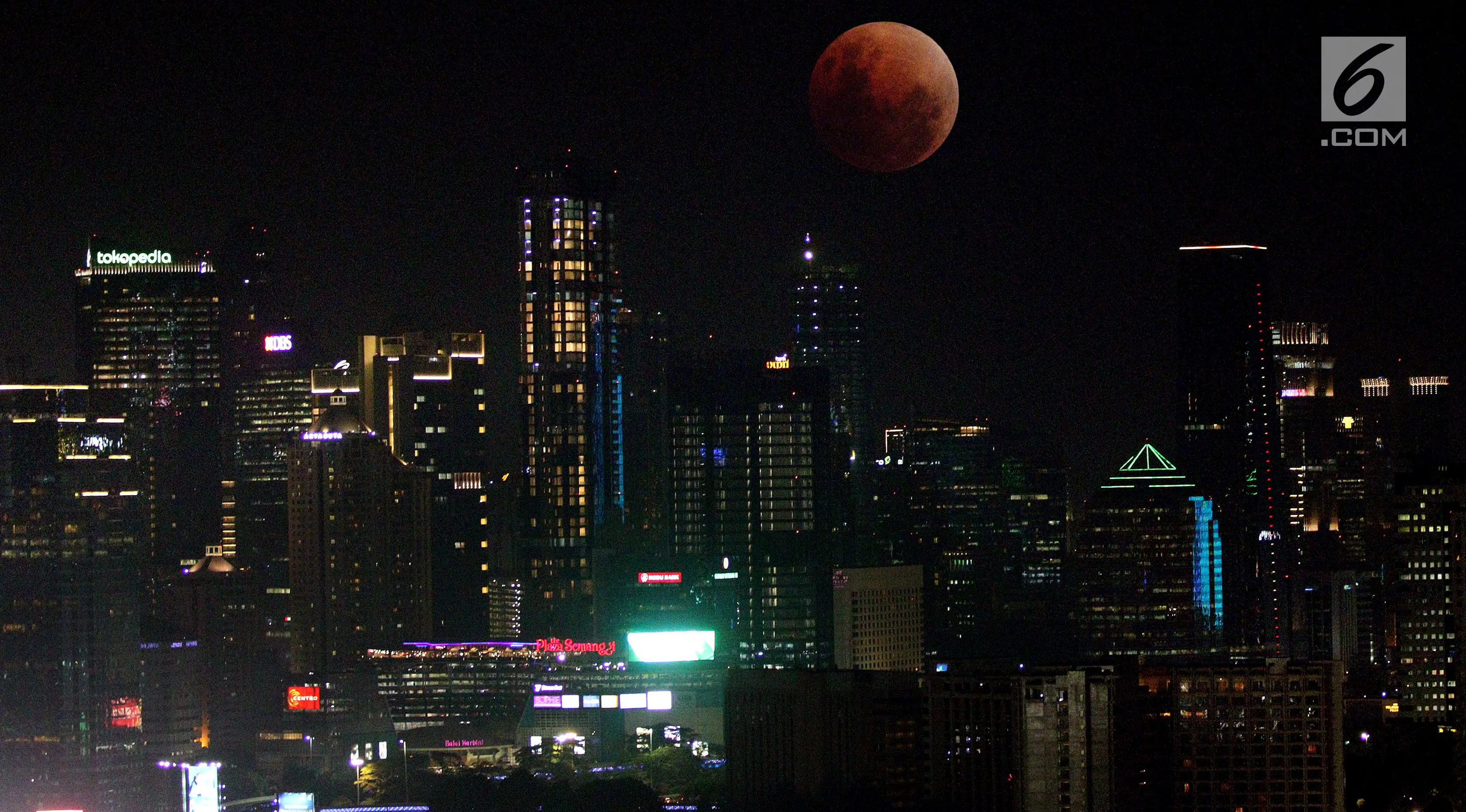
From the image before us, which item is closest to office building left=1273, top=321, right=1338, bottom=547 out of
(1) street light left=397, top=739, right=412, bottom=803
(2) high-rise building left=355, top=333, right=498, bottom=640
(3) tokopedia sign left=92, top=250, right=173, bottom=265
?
(2) high-rise building left=355, top=333, right=498, bottom=640

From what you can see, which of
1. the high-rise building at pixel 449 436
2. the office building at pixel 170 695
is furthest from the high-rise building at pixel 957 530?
the office building at pixel 170 695

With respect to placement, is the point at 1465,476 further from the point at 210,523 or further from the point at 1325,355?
the point at 210,523

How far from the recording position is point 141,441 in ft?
178

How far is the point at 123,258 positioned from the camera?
58969 millimetres

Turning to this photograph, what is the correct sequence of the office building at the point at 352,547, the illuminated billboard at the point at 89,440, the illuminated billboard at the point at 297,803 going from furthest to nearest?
the office building at the point at 352,547
the illuminated billboard at the point at 89,440
the illuminated billboard at the point at 297,803

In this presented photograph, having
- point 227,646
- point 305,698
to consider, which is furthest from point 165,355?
point 305,698

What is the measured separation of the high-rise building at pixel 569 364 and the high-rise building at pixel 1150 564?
10.9 metres

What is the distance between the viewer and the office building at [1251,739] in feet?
113

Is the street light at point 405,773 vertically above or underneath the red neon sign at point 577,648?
underneath

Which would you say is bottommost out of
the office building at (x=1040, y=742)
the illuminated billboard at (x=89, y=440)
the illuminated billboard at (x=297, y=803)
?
the illuminated billboard at (x=297, y=803)

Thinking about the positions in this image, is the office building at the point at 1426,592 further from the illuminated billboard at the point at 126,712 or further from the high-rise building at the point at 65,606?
the illuminated billboard at the point at 126,712

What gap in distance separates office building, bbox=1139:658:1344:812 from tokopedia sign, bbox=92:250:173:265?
32.1 m

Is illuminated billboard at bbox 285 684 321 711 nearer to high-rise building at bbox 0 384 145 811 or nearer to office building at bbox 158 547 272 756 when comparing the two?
office building at bbox 158 547 272 756

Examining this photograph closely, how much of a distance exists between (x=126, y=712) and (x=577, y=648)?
28.8 feet
